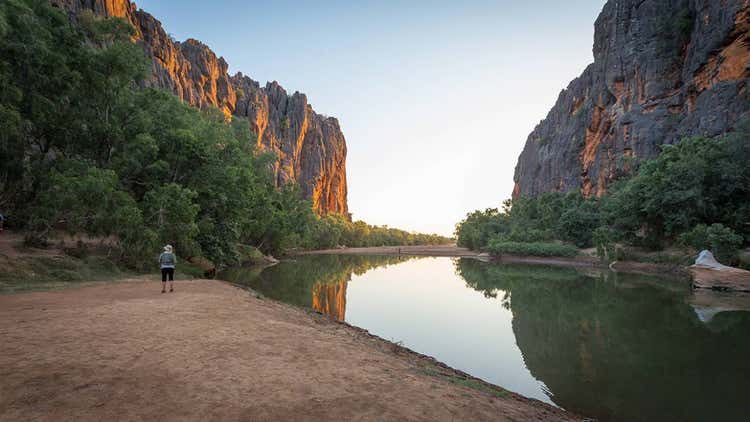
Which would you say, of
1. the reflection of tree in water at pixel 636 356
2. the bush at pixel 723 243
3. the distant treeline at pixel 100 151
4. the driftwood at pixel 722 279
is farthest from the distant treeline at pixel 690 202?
the distant treeline at pixel 100 151

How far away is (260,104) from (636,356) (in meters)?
104

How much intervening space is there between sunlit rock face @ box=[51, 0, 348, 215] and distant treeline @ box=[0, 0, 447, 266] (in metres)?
23.8

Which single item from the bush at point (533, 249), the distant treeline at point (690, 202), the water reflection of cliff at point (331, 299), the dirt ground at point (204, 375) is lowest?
the water reflection of cliff at point (331, 299)

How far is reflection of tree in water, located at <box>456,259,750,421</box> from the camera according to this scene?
24.7ft

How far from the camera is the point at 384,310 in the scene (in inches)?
722

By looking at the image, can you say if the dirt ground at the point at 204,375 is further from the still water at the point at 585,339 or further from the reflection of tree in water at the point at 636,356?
the reflection of tree in water at the point at 636,356

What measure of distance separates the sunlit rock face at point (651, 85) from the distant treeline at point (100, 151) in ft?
174

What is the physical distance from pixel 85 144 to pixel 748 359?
93.4ft

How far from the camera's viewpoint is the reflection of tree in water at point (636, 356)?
7543 mm

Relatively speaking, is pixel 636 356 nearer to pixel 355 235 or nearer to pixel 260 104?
pixel 355 235

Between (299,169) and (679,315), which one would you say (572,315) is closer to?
(679,315)

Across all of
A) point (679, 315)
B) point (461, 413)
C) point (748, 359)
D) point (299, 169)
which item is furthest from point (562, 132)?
point (461, 413)

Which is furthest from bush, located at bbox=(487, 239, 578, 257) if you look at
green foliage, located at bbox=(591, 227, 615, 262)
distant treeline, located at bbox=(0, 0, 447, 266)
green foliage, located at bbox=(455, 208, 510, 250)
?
distant treeline, located at bbox=(0, 0, 447, 266)

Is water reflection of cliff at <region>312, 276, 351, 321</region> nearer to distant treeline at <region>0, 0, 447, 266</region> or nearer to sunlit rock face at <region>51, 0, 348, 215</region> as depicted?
distant treeline at <region>0, 0, 447, 266</region>
